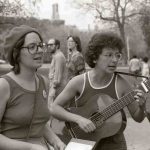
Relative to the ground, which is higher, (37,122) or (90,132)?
(37,122)

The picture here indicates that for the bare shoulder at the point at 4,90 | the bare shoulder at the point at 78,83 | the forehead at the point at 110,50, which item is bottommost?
the bare shoulder at the point at 78,83

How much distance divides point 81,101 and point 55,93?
457 centimetres

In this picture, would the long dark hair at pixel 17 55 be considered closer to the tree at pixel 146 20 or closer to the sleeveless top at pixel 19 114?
the sleeveless top at pixel 19 114

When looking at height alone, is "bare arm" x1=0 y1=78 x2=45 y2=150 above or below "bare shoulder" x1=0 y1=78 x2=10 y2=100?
below

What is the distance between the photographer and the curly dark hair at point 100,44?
3.96m

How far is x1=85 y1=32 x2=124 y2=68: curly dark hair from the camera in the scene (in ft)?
13.0

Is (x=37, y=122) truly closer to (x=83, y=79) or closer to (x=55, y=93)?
(x=83, y=79)

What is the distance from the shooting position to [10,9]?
2678cm

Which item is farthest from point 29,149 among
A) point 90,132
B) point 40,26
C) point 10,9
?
point 40,26

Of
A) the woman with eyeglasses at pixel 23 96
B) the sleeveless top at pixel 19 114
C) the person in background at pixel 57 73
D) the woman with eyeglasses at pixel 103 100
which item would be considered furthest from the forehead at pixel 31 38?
the person in background at pixel 57 73

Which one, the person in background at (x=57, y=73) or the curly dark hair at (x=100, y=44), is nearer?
the curly dark hair at (x=100, y=44)

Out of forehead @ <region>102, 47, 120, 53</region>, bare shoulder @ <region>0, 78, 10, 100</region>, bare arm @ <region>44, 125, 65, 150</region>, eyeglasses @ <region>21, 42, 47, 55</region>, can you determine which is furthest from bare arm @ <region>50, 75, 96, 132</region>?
bare shoulder @ <region>0, 78, 10, 100</region>

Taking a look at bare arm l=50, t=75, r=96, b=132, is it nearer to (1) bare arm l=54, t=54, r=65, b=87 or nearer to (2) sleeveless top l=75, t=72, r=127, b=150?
(2) sleeveless top l=75, t=72, r=127, b=150

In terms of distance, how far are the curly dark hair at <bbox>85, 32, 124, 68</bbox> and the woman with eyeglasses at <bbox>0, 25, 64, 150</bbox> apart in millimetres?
918
